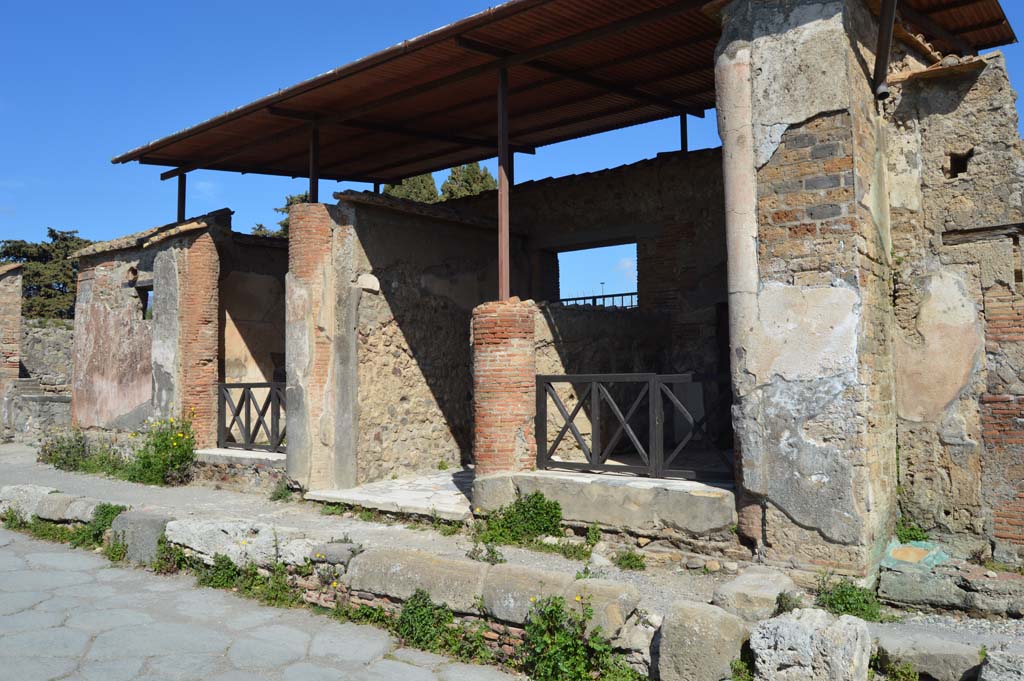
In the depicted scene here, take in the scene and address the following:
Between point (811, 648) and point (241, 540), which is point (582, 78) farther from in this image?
point (811, 648)

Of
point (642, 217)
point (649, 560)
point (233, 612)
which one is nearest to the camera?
point (233, 612)

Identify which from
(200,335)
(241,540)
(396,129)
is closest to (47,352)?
(200,335)

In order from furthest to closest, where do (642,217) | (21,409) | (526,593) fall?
(21,409) → (642,217) → (526,593)

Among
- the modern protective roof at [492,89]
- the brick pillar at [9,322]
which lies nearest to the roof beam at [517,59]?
the modern protective roof at [492,89]

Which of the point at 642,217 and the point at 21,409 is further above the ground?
the point at 642,217

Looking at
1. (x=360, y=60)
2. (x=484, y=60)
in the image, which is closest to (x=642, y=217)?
(x=484, y=60)

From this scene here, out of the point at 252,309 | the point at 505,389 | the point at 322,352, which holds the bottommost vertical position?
the point at 505,389

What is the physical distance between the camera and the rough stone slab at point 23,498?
7.80 metres

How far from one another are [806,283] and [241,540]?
4.41 m

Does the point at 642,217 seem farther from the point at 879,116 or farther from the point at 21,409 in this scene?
the point at 21,409

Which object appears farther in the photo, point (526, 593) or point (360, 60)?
point (360, 60)

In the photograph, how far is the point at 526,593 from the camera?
4230 millimetres

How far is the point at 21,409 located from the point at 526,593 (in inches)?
589

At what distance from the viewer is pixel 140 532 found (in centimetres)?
650
